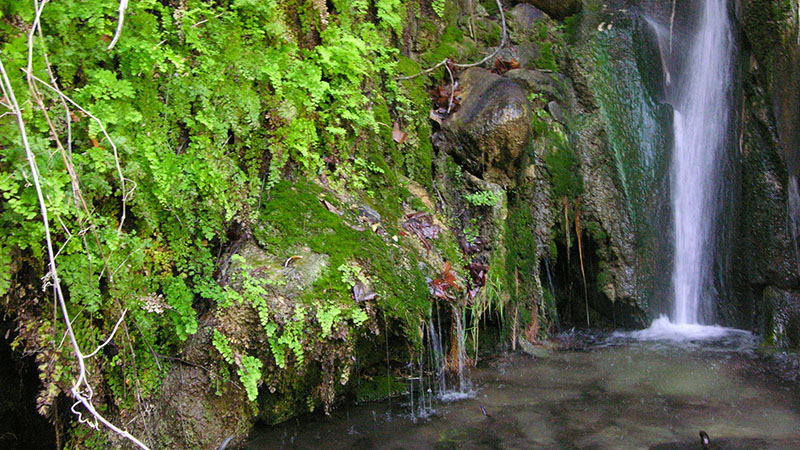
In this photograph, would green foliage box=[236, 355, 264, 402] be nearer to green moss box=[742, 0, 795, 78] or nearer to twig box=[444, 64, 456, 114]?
twig box=[444, 64, 456, 114]

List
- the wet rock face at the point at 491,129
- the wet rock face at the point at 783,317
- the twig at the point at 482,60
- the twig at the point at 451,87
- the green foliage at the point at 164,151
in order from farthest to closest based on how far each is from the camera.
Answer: the twig at the point at 451,87
the twig at the point at 482,60
the wet rock face at the point at 491,129
the wet rock face at the point at 783,317
the green foliage at the point at 164,151

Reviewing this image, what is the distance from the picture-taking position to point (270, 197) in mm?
4867

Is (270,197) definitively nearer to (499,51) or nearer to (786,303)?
(499,51)

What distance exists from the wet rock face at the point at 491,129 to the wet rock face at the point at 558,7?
7.55 ft

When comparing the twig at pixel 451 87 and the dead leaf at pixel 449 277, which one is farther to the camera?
the twig at pixel 451 87

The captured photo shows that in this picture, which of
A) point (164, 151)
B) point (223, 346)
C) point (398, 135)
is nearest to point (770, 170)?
point (398, 135)

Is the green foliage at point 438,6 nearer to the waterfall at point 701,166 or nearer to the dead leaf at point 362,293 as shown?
the waterfall at point 701,166

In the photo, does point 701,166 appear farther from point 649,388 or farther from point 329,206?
point 329,206

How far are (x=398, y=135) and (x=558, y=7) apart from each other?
3.92 metres

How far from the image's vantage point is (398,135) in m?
6.45

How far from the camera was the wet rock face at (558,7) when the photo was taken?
857cm

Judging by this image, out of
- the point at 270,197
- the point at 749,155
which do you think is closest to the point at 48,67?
the point at 270,197

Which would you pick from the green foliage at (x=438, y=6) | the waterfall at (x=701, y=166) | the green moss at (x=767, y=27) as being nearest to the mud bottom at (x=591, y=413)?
the waterfall at (x=701, y=166)

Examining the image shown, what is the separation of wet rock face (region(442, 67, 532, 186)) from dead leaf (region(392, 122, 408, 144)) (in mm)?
656
